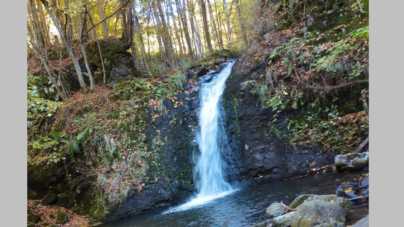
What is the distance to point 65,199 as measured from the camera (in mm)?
8953

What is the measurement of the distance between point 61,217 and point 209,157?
4.72 m

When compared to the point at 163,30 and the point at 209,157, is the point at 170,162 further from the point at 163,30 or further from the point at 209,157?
the point at 163,30

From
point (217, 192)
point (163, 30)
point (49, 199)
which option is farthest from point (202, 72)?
point (49, 199)

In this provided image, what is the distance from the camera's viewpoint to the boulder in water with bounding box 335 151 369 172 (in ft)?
19.5

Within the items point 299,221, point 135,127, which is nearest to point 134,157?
point 135,127

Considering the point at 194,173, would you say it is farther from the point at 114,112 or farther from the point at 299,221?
the point at 299,221

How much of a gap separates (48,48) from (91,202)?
9.03 m

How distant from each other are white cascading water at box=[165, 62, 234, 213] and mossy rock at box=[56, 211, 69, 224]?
123 inches

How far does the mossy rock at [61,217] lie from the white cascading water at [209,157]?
3113 millimetres

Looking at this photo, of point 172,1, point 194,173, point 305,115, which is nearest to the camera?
point 305,115

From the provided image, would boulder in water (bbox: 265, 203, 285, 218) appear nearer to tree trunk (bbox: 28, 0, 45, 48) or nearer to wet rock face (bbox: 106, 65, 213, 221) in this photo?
wet rock face (bbox: 106, 65, 213, 221)

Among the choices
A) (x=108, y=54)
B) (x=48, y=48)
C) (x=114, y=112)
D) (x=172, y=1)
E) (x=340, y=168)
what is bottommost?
(x=340, y=168)

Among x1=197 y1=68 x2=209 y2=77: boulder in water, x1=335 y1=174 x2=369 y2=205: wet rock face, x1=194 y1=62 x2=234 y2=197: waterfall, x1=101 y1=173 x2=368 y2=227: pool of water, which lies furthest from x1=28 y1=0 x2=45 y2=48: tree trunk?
x1=335 y1=174 x2=369 y2=205: wet rock face

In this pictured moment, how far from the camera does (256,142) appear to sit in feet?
28.0
